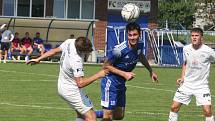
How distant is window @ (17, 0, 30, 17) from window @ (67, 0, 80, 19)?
289cm

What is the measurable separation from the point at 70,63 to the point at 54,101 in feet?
24.1

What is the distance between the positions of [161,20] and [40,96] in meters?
63.4

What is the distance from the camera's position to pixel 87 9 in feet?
150

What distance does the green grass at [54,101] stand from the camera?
14.6m

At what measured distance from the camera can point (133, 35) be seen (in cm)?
1109

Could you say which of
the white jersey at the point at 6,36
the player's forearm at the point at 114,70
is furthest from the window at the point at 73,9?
the player's forearm at the point at 114,70

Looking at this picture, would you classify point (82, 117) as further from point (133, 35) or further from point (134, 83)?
point (134, 83)

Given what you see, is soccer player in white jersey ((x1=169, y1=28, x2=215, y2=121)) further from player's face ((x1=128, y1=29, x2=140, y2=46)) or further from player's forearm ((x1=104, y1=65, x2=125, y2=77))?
player's forearm ((x1=104, y1=65, x2=125, y2=77))

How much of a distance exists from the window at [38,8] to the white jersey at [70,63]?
3480cm

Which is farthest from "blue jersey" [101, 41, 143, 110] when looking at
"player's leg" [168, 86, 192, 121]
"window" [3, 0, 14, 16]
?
"window" [3, 0, 14, 16]

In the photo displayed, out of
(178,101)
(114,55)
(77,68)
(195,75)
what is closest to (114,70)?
(114,55)

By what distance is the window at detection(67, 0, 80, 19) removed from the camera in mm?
45416

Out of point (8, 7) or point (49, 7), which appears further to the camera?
point (49, 7)

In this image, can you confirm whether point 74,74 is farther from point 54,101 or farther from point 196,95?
point 54,101
